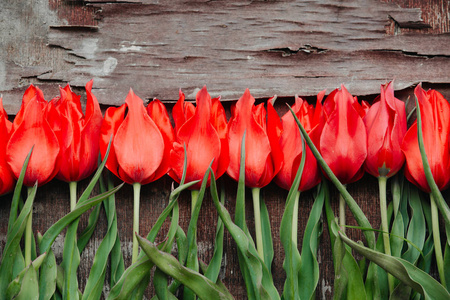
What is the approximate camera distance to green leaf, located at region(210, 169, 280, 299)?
2.39ft

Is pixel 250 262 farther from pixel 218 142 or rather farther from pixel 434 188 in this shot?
pixel 434 188

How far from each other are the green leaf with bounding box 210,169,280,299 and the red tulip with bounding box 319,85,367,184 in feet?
0.68

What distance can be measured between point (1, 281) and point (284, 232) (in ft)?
1.57

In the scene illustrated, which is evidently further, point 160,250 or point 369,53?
→ point 369,53

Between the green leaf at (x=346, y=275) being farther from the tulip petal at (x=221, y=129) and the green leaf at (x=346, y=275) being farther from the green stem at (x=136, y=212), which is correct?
the green stem at (x=136, y=212)

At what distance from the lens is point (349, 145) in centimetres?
79

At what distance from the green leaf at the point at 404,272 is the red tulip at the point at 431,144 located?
18cm

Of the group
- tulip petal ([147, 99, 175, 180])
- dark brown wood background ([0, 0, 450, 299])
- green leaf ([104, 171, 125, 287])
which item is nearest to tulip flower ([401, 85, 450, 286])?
dark brown wood background ([0, 0, 450, 299])

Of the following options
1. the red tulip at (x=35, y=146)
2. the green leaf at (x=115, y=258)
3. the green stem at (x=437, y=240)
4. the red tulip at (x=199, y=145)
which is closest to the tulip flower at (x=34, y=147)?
the red tulip at (x=35, y=146)

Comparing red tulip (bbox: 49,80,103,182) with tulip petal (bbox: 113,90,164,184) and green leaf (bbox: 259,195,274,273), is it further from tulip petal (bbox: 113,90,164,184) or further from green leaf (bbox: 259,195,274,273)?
green leaf (bbox: 259,195,274,273)

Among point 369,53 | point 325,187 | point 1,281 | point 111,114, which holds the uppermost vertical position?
point 369,53

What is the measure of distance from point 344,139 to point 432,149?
0.15m

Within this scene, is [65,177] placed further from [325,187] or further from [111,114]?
[325,187]

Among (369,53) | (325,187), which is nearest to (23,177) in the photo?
(325,187)
